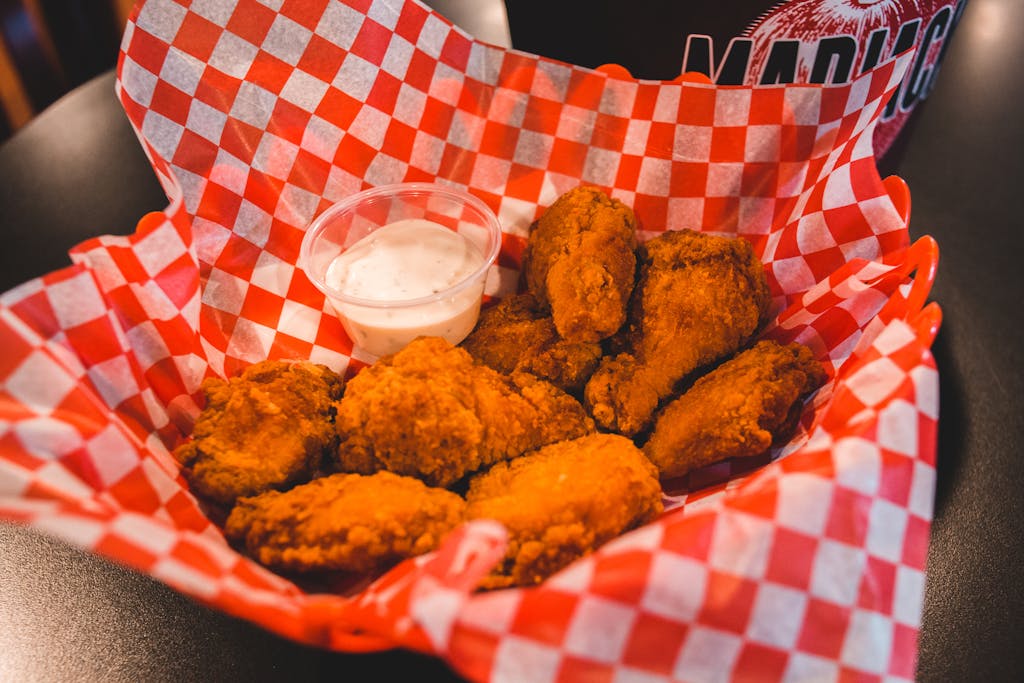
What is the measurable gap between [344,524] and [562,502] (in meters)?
0.38

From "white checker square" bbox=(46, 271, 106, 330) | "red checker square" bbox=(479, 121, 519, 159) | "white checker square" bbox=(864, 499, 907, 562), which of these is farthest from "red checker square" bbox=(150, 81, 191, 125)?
"white checker square" bbox=(864, 499, 907, 562)

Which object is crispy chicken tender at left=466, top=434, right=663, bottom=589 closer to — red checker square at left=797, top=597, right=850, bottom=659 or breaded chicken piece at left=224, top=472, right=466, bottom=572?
breaded chicken piece at left=224, top=472, right=466, bottom=572

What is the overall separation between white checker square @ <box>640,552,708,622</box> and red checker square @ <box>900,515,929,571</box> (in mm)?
328

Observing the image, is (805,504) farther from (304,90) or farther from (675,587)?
(304,90)

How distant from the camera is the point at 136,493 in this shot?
123cm

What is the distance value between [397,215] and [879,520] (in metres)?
1.34

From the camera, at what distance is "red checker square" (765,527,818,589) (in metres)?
1.01

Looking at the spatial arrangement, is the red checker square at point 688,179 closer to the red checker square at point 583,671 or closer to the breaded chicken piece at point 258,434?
the breaded chicken piece at point 258,434

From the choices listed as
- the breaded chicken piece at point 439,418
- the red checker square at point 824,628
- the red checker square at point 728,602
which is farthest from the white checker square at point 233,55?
the red checker square at point 824,628

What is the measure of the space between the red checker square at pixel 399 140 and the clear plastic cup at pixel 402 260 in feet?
0.30

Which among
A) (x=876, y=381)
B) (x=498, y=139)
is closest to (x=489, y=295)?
(x=498, y=139)

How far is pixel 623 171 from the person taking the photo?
1906mm

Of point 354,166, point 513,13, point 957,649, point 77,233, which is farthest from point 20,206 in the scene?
point 957,649

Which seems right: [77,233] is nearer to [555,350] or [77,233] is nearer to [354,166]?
[354,166]
